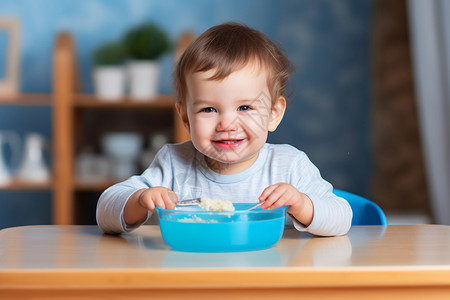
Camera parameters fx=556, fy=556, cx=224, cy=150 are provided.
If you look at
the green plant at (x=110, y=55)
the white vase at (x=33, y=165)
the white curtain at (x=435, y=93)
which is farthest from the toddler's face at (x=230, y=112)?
the white vase at (x=33, y=165)

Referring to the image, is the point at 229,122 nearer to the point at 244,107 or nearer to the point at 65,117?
the point at 244,107

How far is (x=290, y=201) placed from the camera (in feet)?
2.48

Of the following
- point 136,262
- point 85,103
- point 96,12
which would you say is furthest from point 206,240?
point 96,12

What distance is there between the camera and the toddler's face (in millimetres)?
813

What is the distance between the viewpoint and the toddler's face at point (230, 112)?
813mm

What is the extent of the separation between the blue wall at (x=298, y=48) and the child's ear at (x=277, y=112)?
189 cm

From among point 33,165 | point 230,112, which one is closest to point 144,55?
point 33,165

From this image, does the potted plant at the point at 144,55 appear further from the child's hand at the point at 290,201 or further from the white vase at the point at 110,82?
the child's hand at the point at 290,201

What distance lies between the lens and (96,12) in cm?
286

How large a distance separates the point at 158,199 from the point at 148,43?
191cm

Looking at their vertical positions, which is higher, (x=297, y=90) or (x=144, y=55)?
(x=144, y=55)

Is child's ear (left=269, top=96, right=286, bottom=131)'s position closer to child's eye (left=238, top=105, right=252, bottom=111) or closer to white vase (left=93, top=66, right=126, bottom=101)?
child's eye (left=238, top=105, right=252, bottom=111)

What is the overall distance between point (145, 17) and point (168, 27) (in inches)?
5.0

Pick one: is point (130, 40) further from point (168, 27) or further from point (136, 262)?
point (136, 262)
